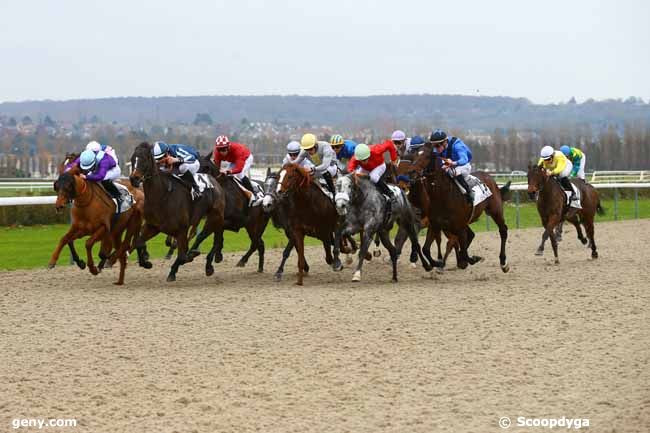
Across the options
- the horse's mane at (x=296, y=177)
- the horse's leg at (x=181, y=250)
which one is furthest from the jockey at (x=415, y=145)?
the horse's leg at (x=181, y=250)

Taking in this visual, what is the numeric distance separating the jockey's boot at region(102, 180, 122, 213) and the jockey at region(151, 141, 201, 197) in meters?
0.63

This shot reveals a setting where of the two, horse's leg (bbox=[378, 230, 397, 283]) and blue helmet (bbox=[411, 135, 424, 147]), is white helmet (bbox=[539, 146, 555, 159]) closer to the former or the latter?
blue helmet (bbox=[411, 135, 424, 147])

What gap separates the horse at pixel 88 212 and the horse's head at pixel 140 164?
34.7 inches

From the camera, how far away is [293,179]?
1262 centimetres

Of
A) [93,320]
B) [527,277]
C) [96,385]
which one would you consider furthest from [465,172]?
[96,385]

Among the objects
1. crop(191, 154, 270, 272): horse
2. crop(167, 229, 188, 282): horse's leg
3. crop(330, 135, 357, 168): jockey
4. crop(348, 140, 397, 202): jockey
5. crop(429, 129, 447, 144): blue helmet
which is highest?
crop(429, 129, 447, 144): blue helmet

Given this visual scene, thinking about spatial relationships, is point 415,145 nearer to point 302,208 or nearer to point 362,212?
point 362,212

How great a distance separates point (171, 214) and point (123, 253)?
0.73 m

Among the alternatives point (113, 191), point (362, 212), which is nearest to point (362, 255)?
point (362, 212)

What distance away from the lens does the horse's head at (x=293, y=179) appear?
41.1ft

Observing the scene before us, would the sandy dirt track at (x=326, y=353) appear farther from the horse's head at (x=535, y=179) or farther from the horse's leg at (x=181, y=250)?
the horse's head at (x=535, y=179)
